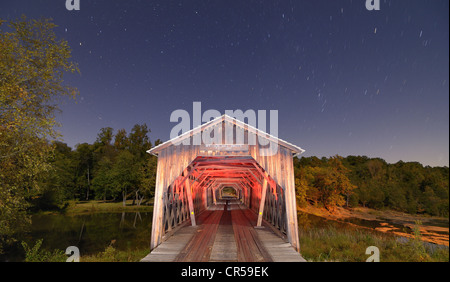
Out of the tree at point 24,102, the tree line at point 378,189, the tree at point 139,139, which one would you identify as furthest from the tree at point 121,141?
the tree at point 24,102

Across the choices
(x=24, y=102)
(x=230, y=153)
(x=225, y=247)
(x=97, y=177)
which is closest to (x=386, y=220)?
(x=225, y=247)

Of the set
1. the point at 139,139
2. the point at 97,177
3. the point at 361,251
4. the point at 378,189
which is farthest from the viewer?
the point at 139,139

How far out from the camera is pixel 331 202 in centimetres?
2997

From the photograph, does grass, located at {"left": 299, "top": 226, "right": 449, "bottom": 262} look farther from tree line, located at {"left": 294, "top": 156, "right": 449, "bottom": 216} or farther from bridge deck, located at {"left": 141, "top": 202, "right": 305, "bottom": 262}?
tree line, located at {"left": 294, "top": 156, "right": 449, "bottom": 216}

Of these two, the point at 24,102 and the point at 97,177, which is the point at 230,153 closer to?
the point at 24,102

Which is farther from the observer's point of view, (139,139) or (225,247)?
(139,139)

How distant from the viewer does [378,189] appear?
34.4m

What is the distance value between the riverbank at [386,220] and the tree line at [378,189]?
4.54 ft

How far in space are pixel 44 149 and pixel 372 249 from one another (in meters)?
14.9

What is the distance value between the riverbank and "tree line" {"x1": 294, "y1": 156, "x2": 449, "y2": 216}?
138cm

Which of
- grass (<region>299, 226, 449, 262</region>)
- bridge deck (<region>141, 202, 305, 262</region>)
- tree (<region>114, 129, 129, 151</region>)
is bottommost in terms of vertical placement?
grass (<region>299, 226, 449, 262</region>)

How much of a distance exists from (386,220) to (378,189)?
9.87m

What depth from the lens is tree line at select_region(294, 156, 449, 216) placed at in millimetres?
30020

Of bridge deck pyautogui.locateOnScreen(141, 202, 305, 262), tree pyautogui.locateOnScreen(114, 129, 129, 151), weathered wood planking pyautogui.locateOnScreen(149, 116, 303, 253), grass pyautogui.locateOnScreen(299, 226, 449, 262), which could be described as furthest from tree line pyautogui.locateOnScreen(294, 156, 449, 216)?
tree pyautogui.locateOnScreen(114, 129, 129, 151)
